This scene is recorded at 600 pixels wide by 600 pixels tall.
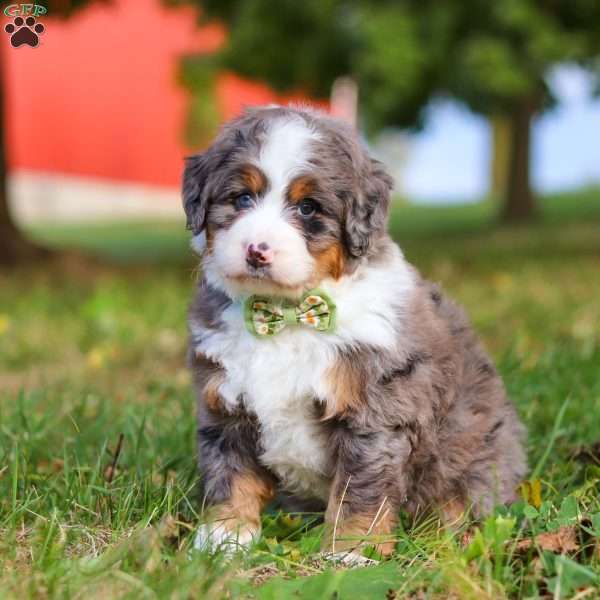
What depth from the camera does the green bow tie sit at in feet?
9.75

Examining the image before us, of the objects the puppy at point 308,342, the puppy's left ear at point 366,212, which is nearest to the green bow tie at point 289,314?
the puppy at point 308,342

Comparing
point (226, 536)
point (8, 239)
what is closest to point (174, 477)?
point (226, 536)

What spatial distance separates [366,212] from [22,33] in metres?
2.23

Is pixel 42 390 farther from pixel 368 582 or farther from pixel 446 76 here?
pixel 446 76

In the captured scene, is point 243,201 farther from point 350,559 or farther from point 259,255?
point 350,559

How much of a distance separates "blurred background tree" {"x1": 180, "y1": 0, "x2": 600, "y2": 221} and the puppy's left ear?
23.1ft

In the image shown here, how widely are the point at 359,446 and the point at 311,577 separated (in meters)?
0.53

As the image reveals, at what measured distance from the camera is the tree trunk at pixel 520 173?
15.4m

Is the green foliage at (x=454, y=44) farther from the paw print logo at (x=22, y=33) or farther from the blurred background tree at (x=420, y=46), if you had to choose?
the paw print logo at (x=22, y=33)

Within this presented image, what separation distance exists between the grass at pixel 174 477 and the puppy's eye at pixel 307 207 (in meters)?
0.81

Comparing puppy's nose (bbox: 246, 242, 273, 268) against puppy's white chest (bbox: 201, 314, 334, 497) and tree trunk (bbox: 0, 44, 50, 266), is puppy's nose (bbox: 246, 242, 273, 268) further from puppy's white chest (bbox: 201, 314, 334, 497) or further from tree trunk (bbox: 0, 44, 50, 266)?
tree trunk (bbox: 0, 44, 50, 266)

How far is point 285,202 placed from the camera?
2.86 metres

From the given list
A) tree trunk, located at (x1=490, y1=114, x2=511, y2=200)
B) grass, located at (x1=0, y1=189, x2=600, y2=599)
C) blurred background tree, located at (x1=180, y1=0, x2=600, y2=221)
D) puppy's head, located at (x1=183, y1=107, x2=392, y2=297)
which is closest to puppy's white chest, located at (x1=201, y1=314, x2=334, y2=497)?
puppy's head, located at (x1=183, y1=107, x2=392, y2=297)

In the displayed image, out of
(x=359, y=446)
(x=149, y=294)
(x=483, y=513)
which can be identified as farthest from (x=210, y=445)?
(x=149, y=294)
